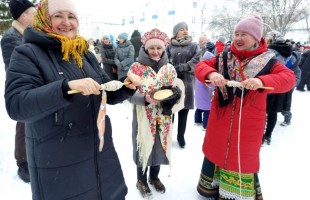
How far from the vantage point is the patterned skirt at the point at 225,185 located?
222 centimetres

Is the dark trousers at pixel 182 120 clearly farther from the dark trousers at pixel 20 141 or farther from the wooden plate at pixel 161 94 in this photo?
the dark trousers at pixel 20 141

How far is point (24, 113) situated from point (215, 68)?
1.79m

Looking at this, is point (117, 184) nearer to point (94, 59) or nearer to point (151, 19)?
point (94, 59)

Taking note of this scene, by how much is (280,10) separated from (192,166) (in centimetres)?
3118

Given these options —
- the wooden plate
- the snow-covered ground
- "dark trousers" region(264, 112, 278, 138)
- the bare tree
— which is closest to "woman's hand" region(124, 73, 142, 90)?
the wooden plate

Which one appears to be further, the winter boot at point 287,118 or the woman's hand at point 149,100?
the winter boot at point 287,118

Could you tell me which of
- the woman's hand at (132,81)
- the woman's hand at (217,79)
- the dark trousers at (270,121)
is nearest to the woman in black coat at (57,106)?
the woman's hand at (132,81)

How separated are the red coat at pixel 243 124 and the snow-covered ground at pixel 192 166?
0.77 m

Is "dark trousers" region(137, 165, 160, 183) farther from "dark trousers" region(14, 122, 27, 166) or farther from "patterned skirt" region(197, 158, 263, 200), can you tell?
"dark trousers" region(14, 122, 27, 166)

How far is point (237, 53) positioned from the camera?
2160 millimetres

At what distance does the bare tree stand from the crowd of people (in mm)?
28834

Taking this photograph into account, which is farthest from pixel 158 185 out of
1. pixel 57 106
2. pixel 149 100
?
pixel 57 106

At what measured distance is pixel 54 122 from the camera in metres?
1.25

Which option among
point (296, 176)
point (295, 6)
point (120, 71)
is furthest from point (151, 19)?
point (296, 176)
